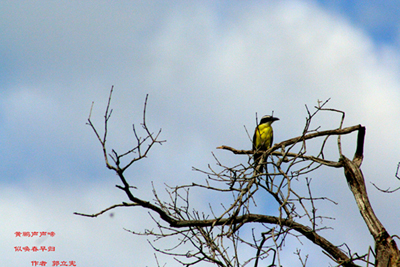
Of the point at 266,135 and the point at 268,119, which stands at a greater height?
the point at 268,119

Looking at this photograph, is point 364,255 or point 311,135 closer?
point 364,255

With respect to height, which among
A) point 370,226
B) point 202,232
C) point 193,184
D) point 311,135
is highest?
point 311,135

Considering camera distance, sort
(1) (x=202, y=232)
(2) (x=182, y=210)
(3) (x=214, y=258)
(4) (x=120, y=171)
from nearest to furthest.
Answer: (4) (x=120, y=171)
(3) (x=214, y=258)
(1) (x=202, y=232)
(2) (x=182, y=210)

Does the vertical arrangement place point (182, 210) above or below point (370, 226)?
above

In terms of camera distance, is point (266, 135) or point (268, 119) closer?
point (266, 135)

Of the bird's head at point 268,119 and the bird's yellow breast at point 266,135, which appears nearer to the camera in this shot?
the bird's yellow breast at point 266,135

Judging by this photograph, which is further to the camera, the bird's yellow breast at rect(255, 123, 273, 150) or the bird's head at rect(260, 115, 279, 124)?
the bird's head at rect(260, 115, 279, 124)

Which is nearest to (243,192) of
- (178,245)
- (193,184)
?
(193,184)

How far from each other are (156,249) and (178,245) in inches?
13.7

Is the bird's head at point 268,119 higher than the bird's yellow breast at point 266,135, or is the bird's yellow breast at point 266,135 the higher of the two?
the bird's head at point 268,119

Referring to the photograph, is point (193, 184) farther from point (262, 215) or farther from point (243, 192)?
point (262, 215)

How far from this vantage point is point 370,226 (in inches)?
195

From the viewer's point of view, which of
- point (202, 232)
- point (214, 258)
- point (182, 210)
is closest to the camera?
point (214, 258)

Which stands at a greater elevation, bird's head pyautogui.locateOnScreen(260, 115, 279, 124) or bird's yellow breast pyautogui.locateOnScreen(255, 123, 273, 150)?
bird's head pyautogui.locateOnScreen(260, 115, 279, 124)
